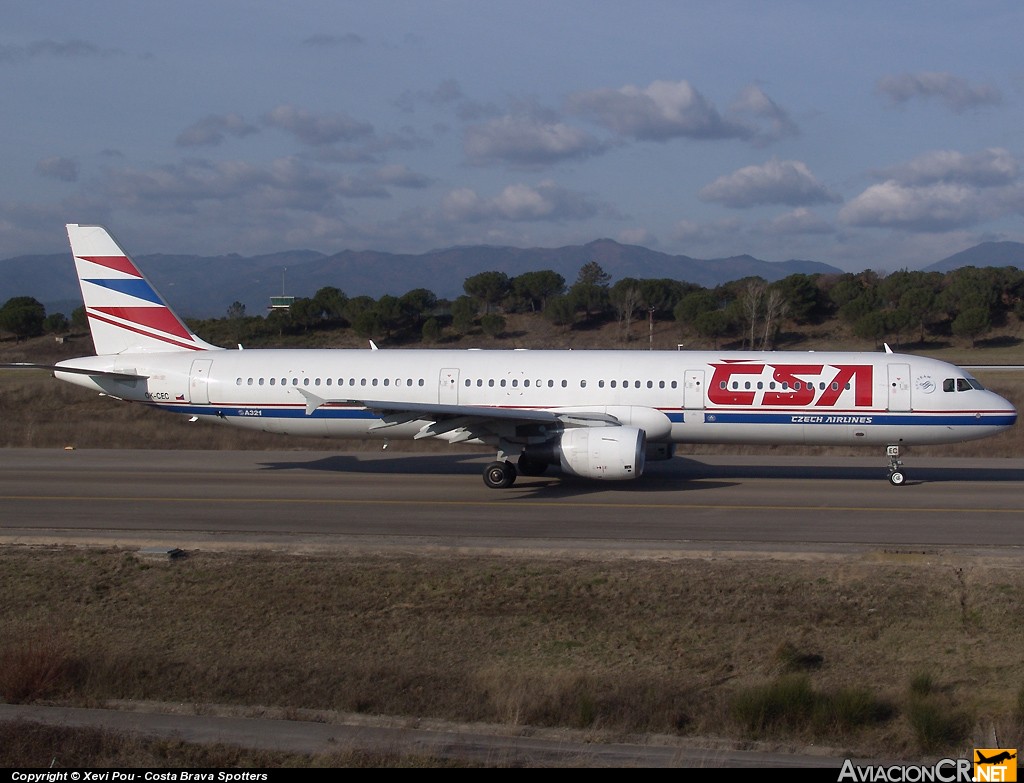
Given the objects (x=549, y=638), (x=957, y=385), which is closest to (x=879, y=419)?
(x=957, y=385)

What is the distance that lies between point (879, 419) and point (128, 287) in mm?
19329

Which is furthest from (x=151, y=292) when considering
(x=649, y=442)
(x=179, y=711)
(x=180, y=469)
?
(x=179, y=711)

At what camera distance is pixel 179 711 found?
32.7 ft

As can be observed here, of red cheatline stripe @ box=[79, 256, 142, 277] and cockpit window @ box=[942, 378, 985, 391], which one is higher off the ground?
red cheatline stripe @ box=[79, 256, 142, 277]

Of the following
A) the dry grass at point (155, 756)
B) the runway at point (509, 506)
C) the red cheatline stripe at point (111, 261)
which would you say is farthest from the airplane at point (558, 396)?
the dry grass at point (155, 756)

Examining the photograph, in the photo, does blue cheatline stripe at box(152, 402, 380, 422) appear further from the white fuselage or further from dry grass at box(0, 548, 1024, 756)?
dry grass at box(0, 548, 1024, 756)

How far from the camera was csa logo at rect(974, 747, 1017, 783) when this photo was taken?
7.71m

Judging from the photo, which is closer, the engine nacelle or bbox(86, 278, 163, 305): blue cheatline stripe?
the engine nacelle

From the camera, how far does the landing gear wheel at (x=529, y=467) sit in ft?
79.8

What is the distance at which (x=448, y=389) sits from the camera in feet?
81.4

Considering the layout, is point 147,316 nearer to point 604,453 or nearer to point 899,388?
point 604,453

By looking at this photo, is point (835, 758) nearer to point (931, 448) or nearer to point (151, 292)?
point (151, 292)

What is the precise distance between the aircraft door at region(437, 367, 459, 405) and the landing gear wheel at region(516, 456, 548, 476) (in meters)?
2.14

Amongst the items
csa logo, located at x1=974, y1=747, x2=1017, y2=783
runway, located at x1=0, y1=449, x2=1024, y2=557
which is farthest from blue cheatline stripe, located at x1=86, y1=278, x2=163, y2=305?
csa logo, located at x1=974, y1=747, x2=1017, y2=783
